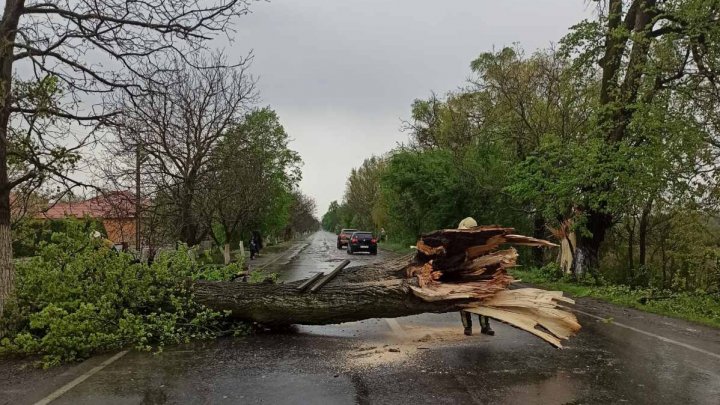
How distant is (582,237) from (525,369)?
1184cm

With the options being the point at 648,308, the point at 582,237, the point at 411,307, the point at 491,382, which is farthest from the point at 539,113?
the point at 491,382

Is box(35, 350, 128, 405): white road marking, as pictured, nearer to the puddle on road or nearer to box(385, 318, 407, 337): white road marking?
box(385, 318, 407, 337): white road marking

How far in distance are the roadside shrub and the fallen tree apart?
40 cm

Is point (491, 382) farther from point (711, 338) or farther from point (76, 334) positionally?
point (76, 334)

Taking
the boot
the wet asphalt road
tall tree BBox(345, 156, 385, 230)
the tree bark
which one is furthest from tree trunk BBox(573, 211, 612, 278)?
tall tree BBox(345, 156, 385, 230)

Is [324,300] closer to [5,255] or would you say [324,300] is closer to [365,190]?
[5,255]

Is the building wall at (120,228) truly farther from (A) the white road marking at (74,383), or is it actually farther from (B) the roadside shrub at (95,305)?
(A) the white road marking at (74,383)

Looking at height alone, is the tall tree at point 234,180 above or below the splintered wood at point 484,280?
above

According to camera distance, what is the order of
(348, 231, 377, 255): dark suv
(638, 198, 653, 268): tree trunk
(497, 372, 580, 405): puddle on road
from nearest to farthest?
(497, 372, 580, 405): puddle on road
(638, 198, 653, 268): tree trunk
(348, 231, 377, 255): dark suv

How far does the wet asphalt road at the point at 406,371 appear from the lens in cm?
541

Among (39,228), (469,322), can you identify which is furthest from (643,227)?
(39,228)

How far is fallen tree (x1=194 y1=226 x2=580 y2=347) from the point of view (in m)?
7.48

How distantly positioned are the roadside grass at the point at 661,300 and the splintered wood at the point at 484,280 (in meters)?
4.44

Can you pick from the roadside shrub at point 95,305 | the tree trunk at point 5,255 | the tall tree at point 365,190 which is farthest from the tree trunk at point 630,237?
the tall tree at point 365,190
